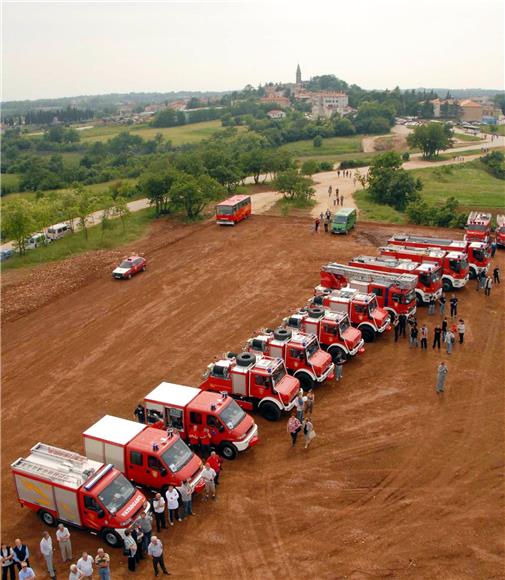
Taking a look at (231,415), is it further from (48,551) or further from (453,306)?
(453,306)

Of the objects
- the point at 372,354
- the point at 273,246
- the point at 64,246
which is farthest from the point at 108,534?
the point at 64,246

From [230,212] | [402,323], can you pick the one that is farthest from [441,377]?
[230,212]

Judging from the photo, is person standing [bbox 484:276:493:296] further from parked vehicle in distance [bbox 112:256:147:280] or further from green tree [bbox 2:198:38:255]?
green tree [bbox 2:198:38:255]

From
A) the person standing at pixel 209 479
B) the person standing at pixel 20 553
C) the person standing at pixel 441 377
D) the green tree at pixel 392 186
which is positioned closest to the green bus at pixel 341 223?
the green tree at pixel 392 186

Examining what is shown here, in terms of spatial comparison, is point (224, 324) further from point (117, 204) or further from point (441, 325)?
point (117, 204)

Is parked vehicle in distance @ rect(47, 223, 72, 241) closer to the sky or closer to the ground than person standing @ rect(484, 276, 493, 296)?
closer to the sky

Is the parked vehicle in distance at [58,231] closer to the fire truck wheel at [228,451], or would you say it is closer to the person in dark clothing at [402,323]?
the person in dark clothing at [402,323]

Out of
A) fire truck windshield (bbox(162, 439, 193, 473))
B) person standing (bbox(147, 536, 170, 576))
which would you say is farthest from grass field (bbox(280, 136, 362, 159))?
person standing (bbox(147, 536, 170, 576))
